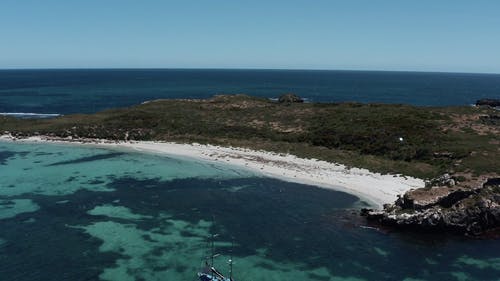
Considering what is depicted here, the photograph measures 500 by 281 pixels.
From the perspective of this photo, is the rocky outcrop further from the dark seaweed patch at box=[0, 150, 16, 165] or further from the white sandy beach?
the dark seaweed patch at box=[0, 150, 16, 165]

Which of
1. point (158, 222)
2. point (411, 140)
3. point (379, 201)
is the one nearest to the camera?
point (158, 222)

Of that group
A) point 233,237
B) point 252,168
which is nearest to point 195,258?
point 233,237

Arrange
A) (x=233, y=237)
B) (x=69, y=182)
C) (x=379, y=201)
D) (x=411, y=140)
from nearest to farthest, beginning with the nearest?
(x=233, y=237) < (x=379, y=201) < (x=69, y=182) < (x=411, y=140)

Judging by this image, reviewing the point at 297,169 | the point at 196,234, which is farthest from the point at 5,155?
the point at 297,169

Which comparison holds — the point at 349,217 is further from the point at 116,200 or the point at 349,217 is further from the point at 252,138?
the point at 252,138

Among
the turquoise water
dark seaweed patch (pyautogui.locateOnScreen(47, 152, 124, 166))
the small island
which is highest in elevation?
the small island

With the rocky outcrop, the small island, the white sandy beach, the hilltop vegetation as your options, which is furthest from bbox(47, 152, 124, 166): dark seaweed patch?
the rocky outcrop

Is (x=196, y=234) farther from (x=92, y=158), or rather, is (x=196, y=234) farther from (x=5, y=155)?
(x=5, y=155)
